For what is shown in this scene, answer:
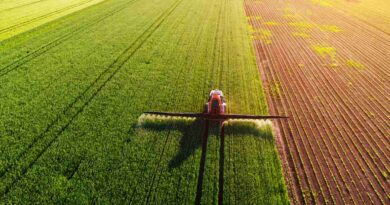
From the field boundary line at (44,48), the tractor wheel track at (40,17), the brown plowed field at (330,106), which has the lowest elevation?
the brown plowed field at (330,106)

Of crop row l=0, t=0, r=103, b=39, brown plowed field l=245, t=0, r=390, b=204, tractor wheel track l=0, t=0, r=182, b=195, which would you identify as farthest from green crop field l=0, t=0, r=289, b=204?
brown plowed field l=245, t=0, r=390, b=204

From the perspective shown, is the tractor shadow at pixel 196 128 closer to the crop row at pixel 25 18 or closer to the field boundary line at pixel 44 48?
the field boundary line at pixel 44 48

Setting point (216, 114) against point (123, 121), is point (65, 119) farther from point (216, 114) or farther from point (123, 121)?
point (216, 114)

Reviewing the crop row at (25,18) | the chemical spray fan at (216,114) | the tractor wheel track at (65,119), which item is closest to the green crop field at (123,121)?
the tractor wheel track at (65,119)

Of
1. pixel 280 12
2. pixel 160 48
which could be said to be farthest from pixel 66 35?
pixel 280 12

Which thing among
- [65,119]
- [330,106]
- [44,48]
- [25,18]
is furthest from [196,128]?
[25,18]

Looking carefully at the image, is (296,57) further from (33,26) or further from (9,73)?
(33,26)
